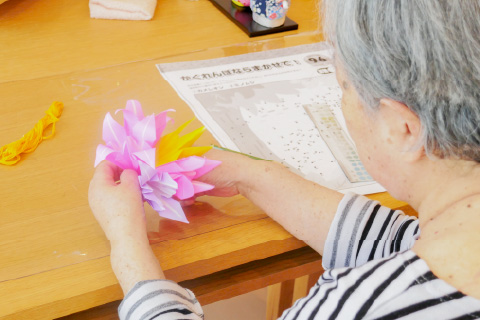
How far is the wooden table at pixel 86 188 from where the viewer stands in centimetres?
80

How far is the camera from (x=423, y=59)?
2.03 ft

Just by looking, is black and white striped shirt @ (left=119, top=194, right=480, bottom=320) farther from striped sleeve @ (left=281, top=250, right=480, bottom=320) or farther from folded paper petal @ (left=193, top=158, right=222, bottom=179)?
folded paper petal @ (left=193, top=158, right=222, bottom=179)

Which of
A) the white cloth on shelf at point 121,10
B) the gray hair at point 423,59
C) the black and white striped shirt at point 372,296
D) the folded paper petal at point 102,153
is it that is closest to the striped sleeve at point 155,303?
the black and white striped shirt at point 372,296

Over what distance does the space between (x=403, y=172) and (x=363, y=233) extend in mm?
160

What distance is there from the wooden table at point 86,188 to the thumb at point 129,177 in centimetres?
6

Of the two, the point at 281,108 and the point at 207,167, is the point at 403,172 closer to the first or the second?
the point at 207,167

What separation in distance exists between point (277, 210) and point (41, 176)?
1.21 feet

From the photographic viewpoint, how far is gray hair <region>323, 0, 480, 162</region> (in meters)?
0.61

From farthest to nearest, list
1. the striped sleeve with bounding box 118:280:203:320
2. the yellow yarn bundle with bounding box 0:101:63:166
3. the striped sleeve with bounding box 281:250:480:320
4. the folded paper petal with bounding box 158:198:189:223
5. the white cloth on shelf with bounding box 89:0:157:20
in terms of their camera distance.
Answer: the white cloth on shelf with bounding box 89:0:157:20 → the yellow yarn bundle with bounding box 0:101:63:166 → the folded paper petal with bounding box 158:198:189:223 → the striped sleeve with bounding box 118:280:203:320 → the striped sleeve with bounding box 281:250:480:320

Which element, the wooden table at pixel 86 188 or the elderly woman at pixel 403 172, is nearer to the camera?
the elderly woman at pixel 403 172

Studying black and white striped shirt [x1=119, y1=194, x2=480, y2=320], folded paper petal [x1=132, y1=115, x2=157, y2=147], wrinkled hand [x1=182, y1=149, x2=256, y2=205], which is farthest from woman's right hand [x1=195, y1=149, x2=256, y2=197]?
black and white striped shirt [x1=119, y1=194, x2=480, y2=320]

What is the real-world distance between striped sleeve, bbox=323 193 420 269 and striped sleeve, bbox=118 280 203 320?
24cm

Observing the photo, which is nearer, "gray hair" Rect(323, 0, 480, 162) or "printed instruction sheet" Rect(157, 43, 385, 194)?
"gray hair" Rect(323, 0, 480, 162)

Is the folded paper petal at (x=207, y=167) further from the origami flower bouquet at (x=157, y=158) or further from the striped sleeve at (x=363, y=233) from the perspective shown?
the striped sleeve at (x=363, y=233)
